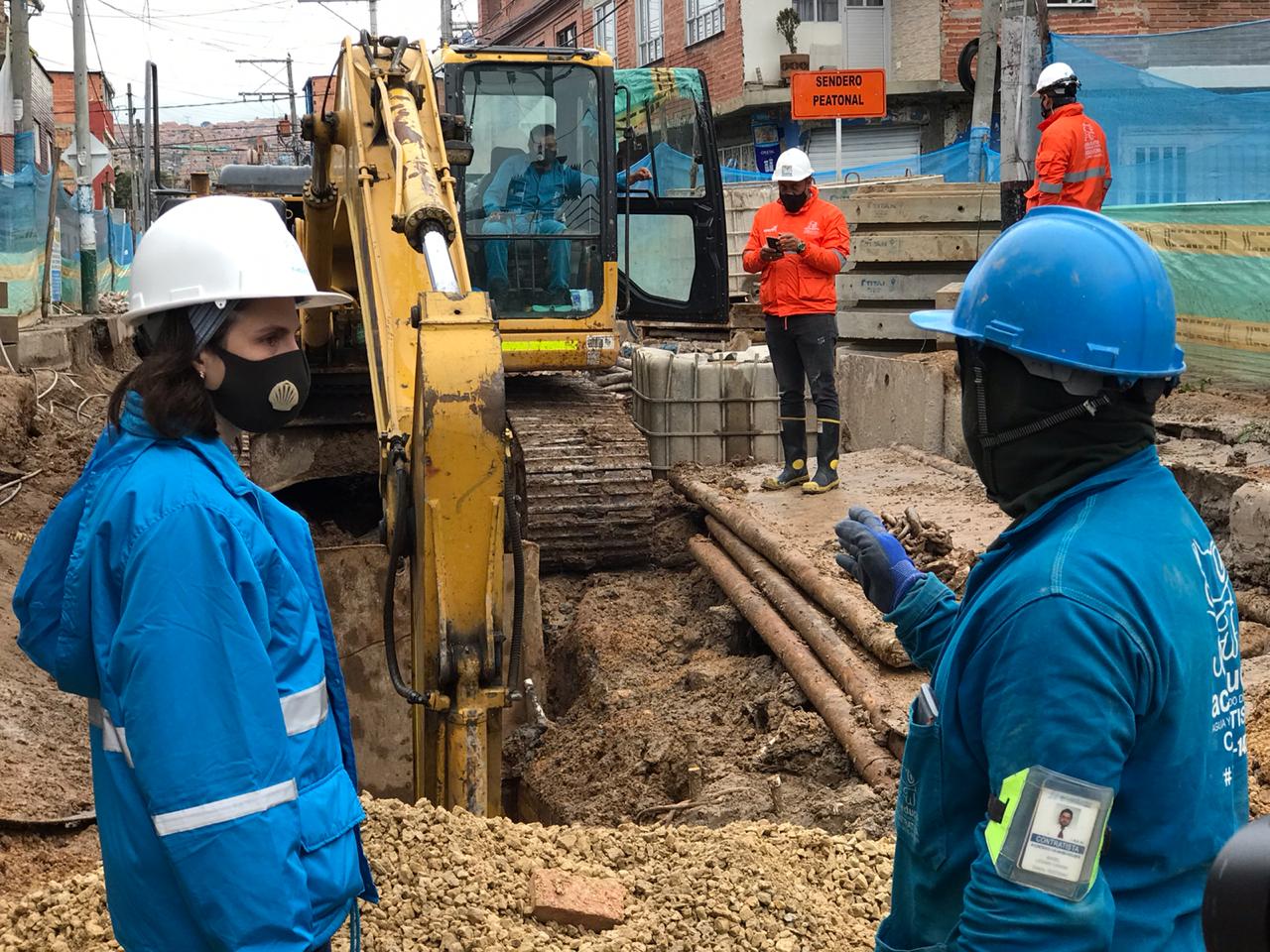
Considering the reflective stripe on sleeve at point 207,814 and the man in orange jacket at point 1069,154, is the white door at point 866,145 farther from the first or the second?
the reflective stripe on sleeve at point 207,814

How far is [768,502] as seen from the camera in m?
9.28

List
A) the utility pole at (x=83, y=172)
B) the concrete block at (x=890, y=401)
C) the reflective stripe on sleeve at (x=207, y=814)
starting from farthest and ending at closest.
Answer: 1. the utility pole at (x=83, y=172)
2. the concrete block at (x=890, y=401)
3. the reflective stripe on sleeve at (x=207, y=814)

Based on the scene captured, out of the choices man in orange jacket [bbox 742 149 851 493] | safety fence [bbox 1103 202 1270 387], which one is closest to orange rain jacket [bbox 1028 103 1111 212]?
safety fence [bbox 1103 202 1270 387]

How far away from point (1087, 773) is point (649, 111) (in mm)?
10102

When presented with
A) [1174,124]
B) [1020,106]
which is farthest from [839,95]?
[1020,106]

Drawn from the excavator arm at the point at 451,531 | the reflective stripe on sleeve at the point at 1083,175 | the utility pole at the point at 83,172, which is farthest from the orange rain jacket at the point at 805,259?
the utility pole at the point at 83,172

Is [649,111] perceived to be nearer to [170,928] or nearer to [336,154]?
[336,154]

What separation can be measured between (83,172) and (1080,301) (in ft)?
85.6

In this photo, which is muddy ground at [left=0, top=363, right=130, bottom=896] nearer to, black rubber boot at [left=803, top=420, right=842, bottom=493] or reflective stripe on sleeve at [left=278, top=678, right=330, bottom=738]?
reflective stripe on sleeve at [left=278, top=678, right=330, bottom=738]

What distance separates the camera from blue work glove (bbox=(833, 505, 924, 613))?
2494 millimetres

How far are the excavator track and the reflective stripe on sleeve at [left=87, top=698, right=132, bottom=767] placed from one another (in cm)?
673

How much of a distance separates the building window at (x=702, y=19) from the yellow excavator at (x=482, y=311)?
18708 mm

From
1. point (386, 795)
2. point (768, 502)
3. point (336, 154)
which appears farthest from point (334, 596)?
point (768, 502)

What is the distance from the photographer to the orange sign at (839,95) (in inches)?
742
